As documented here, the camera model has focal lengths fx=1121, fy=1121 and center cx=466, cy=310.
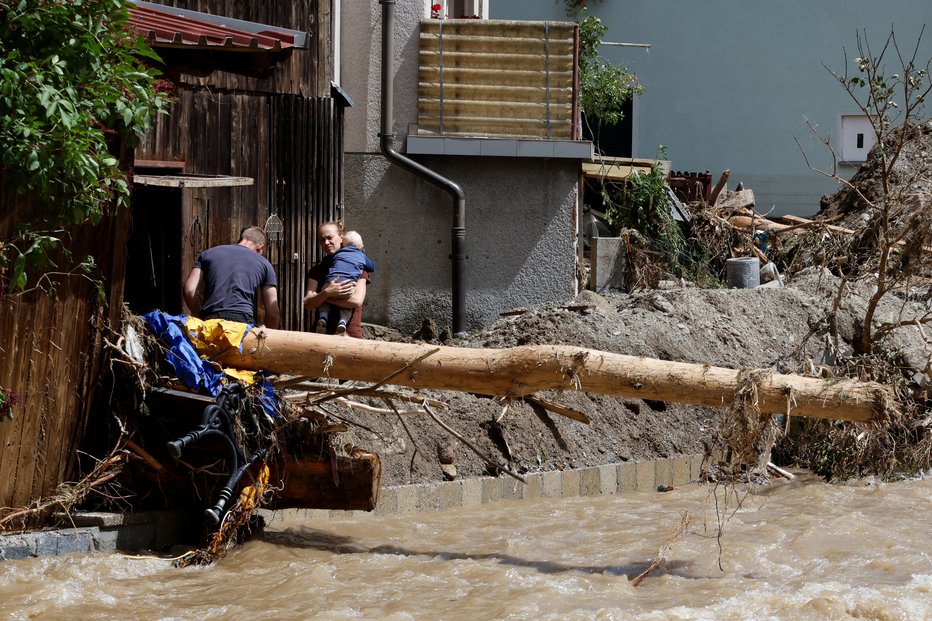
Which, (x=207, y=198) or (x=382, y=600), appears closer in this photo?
(x=382, y=600)

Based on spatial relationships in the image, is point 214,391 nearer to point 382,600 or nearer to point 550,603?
point 382,600

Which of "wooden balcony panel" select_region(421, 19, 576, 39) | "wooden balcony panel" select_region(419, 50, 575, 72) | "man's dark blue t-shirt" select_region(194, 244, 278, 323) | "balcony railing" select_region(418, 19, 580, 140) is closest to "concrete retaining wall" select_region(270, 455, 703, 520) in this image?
"man's dark blue t-shirt" select_region(194, 244, 278, 323)

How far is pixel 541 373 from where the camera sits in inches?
287

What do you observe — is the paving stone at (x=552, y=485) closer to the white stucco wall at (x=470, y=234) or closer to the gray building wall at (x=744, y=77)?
the white stucco wall at (x=470, y=234)

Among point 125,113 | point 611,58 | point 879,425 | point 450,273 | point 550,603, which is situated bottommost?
point 550,603

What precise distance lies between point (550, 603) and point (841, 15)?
53.4ft

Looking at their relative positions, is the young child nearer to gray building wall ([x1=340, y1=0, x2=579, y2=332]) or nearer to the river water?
the river water

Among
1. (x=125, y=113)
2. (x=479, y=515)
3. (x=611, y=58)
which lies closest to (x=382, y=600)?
(x=479, y=515)

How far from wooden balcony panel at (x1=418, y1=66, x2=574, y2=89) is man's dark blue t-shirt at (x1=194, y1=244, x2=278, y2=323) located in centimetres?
521

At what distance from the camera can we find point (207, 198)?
34.3 feet

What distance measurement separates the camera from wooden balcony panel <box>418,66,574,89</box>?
13.3 meters

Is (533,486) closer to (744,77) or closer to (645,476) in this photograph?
(645,476)

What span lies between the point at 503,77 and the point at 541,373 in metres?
6.85

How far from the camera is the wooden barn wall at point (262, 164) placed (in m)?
10.4
